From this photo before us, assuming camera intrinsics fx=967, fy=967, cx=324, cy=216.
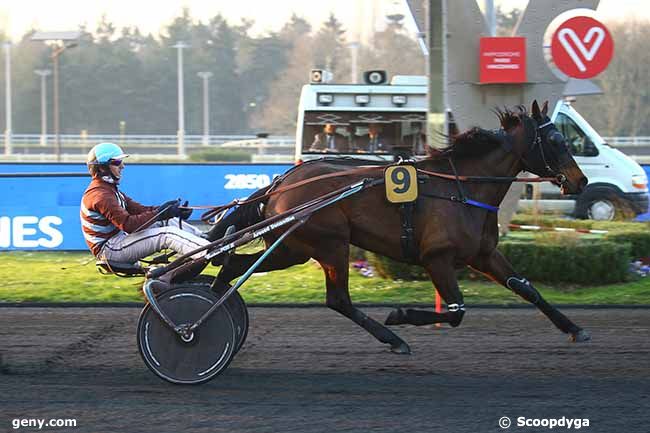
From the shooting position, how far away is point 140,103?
5550 centimetres

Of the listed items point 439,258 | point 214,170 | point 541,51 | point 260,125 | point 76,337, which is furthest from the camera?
point 260,125

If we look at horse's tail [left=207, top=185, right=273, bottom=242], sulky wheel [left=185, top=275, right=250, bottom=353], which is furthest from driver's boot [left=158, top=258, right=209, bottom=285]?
horse's tail [left=207, top=185, right=273, bottom=242]

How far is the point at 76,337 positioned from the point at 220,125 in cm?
5005

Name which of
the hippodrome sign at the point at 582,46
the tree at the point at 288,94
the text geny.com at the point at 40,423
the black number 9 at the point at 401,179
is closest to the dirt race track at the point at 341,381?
the text geny.com at the point at 40,423

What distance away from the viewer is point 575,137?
16391mm

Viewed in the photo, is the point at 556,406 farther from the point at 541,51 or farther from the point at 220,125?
the point at 220,125

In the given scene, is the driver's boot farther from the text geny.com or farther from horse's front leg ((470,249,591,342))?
horse's front leg ((470,249,591,342))

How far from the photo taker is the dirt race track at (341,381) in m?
5.13

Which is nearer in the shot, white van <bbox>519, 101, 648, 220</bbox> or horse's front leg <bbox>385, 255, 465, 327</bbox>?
horse's front leg <bbox>385, 255, 465, 327</bbox>

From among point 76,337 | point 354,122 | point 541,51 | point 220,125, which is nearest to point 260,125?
point 220,125

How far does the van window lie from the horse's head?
9.89m

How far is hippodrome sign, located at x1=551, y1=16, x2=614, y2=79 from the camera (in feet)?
32.5

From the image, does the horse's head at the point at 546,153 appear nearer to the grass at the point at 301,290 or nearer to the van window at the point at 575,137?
the grass at the point at 301,290

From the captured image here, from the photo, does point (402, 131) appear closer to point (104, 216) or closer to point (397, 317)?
point (397, 317)
